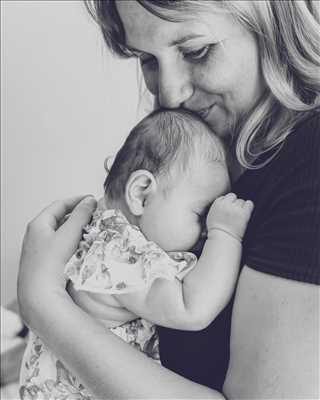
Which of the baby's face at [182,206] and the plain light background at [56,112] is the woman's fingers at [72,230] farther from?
the plain light background at [56,112]

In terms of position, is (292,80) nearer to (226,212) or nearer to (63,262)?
(226,212)

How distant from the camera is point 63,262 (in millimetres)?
849

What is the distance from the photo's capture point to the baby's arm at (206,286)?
740 millimetres

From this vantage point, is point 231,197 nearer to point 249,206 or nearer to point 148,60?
point 249,206

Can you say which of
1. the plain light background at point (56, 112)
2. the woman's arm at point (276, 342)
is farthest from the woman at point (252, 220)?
the plain light background at point (56, 112)

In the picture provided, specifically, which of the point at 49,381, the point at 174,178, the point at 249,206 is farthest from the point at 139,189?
the point at 49,381

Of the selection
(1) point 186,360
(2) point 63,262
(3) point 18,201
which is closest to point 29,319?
(2) point 63,262

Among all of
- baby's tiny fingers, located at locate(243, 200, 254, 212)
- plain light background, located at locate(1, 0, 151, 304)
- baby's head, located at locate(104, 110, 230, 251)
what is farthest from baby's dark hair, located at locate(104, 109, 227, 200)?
plain light background, located at locate(1, 0, 151, 304)

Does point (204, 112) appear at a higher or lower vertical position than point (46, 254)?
higher

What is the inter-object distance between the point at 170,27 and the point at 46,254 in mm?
357

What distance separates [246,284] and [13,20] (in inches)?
39.2

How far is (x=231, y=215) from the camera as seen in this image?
2.56ft

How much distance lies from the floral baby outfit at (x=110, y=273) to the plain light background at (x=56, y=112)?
66cm

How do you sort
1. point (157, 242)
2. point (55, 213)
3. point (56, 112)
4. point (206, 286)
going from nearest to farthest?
1. point (206, 286)
2. point (157, 242)
3. point (55, 213)
4. point (56, 112)
